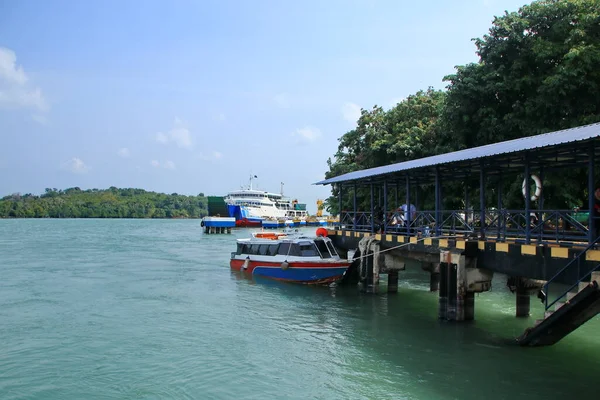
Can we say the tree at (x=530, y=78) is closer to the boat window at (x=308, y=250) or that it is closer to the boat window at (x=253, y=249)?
the boat window at (x=308, y=250)

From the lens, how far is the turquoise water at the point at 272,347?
11328 millimetres

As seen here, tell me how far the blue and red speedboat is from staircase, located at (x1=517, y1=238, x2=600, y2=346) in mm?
11541

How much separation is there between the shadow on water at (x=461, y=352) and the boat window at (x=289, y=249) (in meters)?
4.64

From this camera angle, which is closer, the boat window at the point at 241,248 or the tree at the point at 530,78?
the tree at the point at 530,78

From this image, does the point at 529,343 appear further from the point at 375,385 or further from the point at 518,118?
A: the point at 518,118

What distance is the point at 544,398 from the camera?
10523 mm

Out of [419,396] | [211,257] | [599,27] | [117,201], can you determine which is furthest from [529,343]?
[117,201]

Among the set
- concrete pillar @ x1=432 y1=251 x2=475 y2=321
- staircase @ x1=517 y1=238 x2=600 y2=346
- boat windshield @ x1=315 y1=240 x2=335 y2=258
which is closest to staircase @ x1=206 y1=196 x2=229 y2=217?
boat windshield @ x1=315 y1=240 x2=335 y2=258

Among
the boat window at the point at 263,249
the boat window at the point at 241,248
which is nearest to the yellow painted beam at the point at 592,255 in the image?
the boat window at the point at 263,249

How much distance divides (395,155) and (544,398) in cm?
2364

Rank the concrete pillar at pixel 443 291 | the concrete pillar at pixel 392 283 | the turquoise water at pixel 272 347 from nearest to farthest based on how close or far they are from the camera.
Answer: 1. the turquoise water at pixel 272 347
2. the concrete pillar at pixel 443 291
3. the concrete pillar at pixel 392 283

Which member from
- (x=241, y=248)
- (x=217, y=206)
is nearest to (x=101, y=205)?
(x=217, y=206)

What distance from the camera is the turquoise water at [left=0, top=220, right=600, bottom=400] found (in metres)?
11.3

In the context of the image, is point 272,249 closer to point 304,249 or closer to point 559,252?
point 304,249
